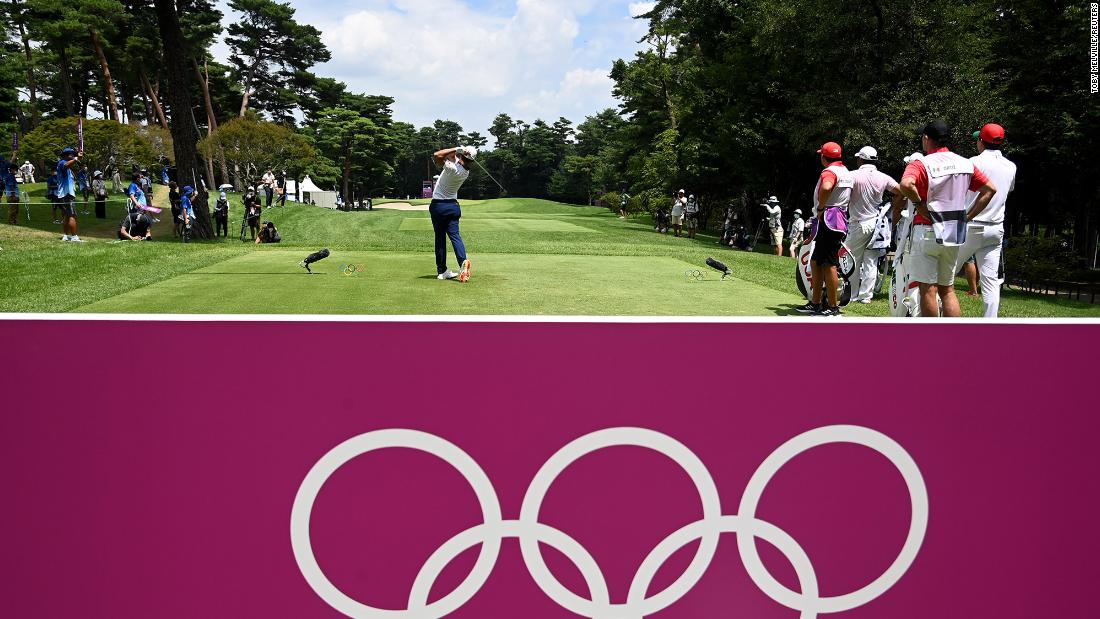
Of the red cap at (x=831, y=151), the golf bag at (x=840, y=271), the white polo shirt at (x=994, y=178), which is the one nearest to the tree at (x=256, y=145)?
the golf bag at (x=840, y=271)

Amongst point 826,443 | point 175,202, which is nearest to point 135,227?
point 175,202

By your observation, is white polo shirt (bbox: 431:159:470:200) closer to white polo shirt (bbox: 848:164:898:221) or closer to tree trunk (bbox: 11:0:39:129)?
white polo shirt (bbox: 848:164:898:221)

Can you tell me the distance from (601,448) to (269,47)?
65.7 metres

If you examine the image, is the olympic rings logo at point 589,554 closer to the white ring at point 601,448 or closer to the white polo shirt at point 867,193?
the white ring at point 601,448

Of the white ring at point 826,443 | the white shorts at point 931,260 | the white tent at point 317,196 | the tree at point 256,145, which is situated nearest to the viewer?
the white ring at point 826,443

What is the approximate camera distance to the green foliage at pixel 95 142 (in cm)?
3838

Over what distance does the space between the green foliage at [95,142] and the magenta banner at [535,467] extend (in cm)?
4167

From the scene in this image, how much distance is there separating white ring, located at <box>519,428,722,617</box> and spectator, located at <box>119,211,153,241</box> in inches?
825

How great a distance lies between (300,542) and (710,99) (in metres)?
33.4

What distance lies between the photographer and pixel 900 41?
24969 millimetres

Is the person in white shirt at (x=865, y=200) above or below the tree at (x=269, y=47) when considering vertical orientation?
below

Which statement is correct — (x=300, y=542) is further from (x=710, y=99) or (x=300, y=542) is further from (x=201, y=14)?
(x=201, y=14)

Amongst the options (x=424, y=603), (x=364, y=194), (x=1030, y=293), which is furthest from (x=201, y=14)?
(x=424, y=603)

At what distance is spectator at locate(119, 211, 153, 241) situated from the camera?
809 inches
